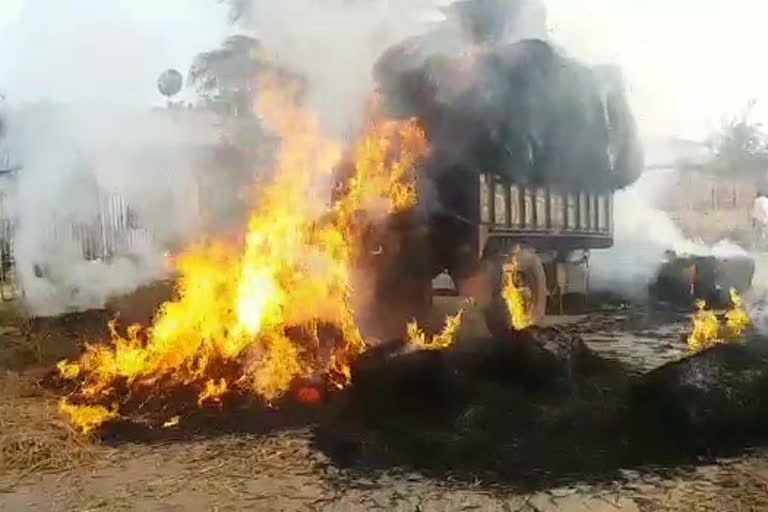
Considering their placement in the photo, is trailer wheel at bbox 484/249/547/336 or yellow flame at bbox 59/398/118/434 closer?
yellow flame at bbox 59/398/118/434

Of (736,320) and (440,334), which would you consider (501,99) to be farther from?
(736,320)

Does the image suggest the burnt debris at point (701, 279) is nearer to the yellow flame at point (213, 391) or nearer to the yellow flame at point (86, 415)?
the yellow flame at point (213, 391)

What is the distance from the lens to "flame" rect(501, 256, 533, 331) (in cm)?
707

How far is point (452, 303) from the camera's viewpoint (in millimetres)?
7043

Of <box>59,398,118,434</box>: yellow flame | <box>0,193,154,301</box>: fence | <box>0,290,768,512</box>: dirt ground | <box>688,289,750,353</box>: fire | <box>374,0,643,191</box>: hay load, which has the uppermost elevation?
<box>374,0,643,191</box>: hay load

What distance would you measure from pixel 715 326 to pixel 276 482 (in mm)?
4183

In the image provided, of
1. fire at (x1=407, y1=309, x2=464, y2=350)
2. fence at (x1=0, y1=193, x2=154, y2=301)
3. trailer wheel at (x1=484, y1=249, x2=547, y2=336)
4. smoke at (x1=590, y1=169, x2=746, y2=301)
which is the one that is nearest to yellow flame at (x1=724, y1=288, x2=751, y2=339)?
smoke at (x1=590, y1=169, x2=746, y2=301)

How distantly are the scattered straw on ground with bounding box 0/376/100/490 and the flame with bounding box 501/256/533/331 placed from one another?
12.9 feet

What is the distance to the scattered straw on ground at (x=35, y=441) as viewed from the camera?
16.4 feet

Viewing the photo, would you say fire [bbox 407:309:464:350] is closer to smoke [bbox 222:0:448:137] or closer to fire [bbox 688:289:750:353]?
fire [bbox 688:289:750:353]

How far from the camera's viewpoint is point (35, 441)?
536cm

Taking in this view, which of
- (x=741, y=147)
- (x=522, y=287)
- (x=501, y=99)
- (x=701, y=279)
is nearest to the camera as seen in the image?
(x=741, y=147)

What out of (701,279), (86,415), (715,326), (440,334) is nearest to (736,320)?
(715,326)

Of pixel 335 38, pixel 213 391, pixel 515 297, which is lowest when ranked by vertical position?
pixel 213 391
